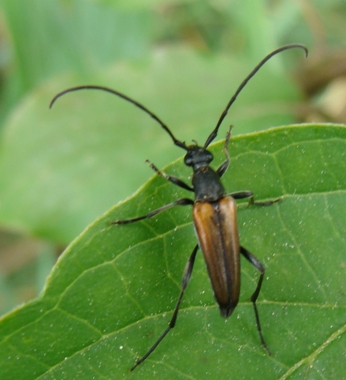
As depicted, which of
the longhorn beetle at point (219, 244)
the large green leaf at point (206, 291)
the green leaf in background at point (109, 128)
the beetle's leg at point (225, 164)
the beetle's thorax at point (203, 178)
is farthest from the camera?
the green leaf in background at point (109, 128)

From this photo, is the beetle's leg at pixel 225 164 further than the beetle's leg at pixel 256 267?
Yes

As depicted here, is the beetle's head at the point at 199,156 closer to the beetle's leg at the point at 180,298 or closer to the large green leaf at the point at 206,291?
the large green leaf at the point at 206,291

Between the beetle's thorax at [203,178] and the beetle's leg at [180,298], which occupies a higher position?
the beetle's thorax at [203,178]

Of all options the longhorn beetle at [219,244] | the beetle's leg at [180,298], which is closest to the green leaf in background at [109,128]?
the longhorn beetle at [219,244]

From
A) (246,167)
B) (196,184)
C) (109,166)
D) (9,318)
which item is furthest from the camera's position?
(109,166)

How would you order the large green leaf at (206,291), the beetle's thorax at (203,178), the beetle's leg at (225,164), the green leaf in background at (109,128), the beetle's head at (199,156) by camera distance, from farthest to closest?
the green leaf in background at (109,128), the beetle's head at (199,156), the beetle's thorax at (203,178), the beetle's leg at (225,164), the large green leaf at (206,291)

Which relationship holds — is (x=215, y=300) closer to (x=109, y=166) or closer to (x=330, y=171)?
(x=330, y=171)

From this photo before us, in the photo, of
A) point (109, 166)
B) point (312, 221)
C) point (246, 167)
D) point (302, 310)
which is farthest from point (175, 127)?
point (302, 310)

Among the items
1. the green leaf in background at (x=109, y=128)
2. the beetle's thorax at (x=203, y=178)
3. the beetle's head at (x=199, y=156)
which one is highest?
the green leaf in background at (x=109, y=128)
